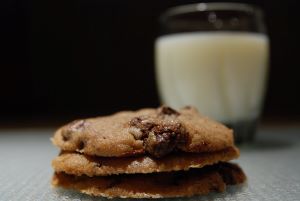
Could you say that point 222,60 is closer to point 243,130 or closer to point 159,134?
point 243,130

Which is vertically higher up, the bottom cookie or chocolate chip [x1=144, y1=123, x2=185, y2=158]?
chocolate chip [x1=144, y1=123, x2=185, y2=158]

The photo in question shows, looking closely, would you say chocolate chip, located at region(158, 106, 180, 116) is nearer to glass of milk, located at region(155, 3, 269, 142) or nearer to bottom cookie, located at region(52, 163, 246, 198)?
bottom cookie, located at region(52, 163, 246, 198)

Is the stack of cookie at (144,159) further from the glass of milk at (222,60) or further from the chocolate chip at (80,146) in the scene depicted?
the glass of milk at (222,60)

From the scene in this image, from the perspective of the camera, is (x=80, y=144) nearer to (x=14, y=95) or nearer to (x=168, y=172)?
(x=168, y=172)

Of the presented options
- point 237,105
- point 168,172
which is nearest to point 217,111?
point 237,105

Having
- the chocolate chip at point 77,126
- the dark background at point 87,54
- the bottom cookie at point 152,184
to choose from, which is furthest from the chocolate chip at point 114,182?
the dark background at point 87,54

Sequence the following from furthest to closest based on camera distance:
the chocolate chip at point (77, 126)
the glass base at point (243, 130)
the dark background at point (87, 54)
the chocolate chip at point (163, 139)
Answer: the dark background at point (87, 54), the glass base at point (243, 130), the chocolate chip at point (77, 126), the chocolate chip at point (163, 139)

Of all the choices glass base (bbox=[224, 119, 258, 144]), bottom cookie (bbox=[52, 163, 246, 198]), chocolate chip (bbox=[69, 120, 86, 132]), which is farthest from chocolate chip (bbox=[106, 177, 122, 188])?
glass base (bbox=[224, 119, 258, 144])
